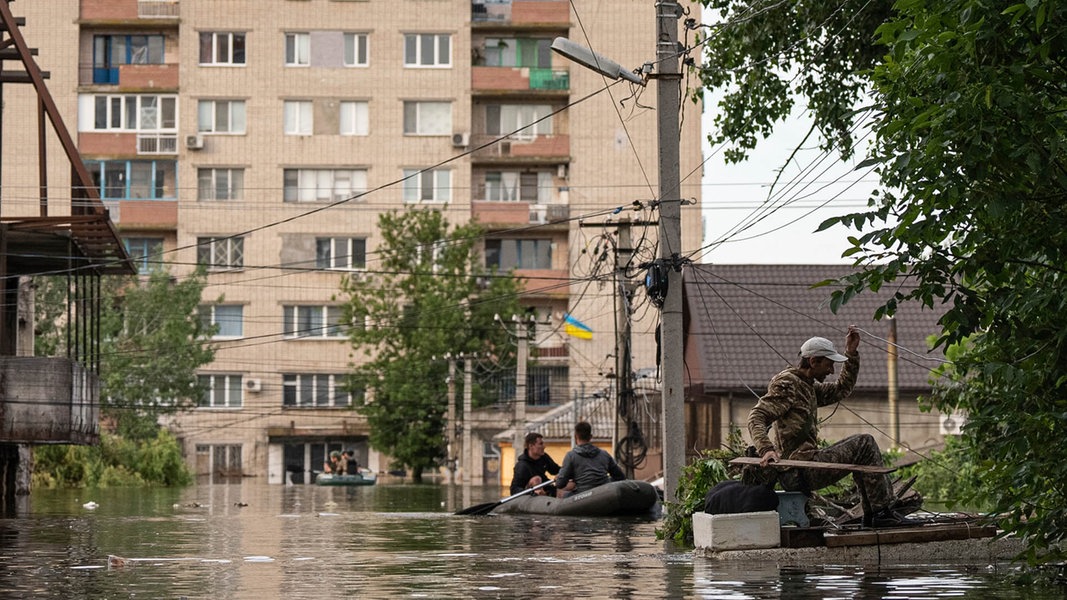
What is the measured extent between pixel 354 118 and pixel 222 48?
6859 mm

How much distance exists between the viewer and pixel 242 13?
258 feet

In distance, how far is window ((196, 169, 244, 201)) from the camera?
257ft

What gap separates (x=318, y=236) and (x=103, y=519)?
50.0m

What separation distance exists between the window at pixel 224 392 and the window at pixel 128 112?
464 inches

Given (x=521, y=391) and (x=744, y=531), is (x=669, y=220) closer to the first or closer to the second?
(x=744, y=531)

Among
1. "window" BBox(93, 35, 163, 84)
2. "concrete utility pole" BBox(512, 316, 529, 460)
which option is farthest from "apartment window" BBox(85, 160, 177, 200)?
"concrete utility pole" BBox(512, 316, 529, 460)

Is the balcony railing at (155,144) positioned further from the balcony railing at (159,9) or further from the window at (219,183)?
the balcony railing at (159,9)

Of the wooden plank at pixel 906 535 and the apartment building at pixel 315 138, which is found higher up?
the apartment building at pixel 315 138

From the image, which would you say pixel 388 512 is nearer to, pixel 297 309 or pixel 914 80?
pixel 914 80

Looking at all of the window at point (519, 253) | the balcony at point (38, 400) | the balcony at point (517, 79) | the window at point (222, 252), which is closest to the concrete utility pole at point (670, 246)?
the balcony at point (38, 400)

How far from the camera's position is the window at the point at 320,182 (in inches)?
3083

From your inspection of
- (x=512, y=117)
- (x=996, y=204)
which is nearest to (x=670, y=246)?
(x=996, y=204)

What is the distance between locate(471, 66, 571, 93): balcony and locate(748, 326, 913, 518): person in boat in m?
63.7

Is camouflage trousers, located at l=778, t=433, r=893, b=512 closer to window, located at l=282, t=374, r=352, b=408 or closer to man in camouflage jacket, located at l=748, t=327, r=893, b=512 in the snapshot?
man in camouflage jacket, located at l=748, t=327, r=893, b=512
